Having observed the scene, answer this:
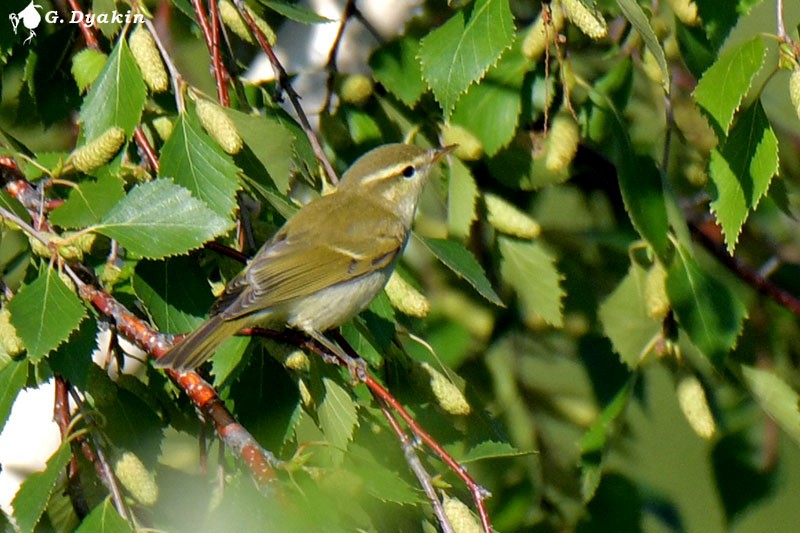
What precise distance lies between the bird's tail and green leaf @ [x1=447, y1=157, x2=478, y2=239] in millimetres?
638

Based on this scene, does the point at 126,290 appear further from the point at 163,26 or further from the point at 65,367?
the point at 163,26

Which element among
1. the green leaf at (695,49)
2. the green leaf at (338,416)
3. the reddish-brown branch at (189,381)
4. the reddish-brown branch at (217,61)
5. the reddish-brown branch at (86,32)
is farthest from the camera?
the green leaf at (695,49)

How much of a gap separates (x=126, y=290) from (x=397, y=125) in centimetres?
94

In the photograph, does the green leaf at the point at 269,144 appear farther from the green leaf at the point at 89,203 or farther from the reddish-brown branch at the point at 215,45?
the green leaf at the point at 89,203

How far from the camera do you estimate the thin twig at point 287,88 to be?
7.45 ft

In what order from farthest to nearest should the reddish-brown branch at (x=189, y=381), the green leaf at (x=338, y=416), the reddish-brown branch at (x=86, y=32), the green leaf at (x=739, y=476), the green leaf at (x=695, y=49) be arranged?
the green leaf at (x=739, y=476) → the green leaf at (x=695, y=49) → the reddish-brown branch at (x=86, y=32) → the green leaf at (x=338, y=416) → the reddish-brown branch at (x=189, y=381)

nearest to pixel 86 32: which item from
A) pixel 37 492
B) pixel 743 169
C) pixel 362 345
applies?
pixel 362 345

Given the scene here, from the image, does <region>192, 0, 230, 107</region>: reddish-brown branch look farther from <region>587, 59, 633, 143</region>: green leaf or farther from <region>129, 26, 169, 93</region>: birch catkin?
<region>587, 59, 633, 143</region>: green leaf

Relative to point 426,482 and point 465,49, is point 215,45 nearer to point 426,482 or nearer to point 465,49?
point 465,49

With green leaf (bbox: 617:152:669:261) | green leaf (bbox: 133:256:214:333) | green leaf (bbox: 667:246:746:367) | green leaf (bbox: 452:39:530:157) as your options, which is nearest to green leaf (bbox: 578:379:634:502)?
green leaf (bbox: 667:246:746:367)

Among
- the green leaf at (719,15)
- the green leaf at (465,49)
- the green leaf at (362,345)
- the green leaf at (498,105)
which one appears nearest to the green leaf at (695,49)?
the green leaf at (719,15)

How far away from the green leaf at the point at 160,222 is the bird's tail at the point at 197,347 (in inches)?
6.5

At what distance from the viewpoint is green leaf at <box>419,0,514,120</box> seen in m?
2.04

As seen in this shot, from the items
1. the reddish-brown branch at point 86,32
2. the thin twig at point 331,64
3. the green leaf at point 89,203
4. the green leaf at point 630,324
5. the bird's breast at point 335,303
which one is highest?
the reddish-brown branch at point 86,32
